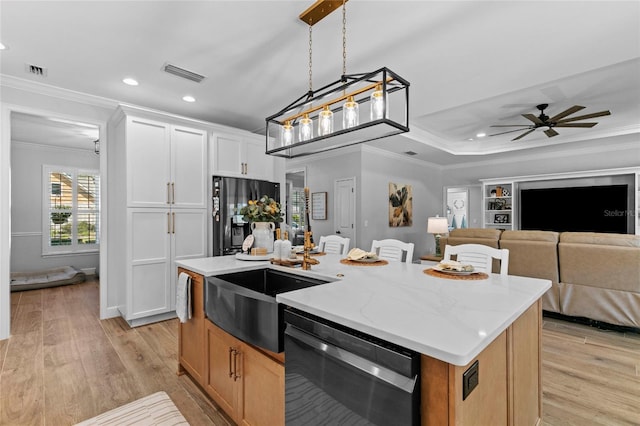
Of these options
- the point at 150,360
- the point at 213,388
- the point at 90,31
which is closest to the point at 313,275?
the point at 213,388

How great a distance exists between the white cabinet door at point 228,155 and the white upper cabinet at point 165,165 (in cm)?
14

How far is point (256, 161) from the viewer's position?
14.4 feet

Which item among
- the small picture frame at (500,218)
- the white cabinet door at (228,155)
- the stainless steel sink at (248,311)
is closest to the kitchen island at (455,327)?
the stainless steel sink at (248,311)

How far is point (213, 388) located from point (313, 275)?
3.10ft

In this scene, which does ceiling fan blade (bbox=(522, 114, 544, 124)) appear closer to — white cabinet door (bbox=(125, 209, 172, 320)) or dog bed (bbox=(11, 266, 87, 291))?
white cabinet door (bbox=(125, 209, 172, 320))

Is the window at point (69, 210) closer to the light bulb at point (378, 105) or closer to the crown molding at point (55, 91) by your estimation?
the crown molding at point (55, 91)

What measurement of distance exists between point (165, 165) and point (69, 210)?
386 cm

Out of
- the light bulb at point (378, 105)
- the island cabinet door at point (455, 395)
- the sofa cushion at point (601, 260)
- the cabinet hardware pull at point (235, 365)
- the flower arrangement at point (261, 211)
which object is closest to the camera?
the island cabinet door at point (455, 395)

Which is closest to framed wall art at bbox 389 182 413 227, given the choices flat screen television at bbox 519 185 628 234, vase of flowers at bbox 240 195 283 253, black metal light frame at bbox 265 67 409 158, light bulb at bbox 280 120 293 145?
flat screen television at bbox 519 185 628 234

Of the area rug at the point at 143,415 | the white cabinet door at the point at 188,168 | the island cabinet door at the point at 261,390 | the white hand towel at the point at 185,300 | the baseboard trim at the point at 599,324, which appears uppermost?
the white cabinet door at the point at 188,168

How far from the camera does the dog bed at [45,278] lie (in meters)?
4.86

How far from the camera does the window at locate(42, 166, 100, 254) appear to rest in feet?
18.9

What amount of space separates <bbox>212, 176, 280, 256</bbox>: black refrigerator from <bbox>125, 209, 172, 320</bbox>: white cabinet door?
556 mm

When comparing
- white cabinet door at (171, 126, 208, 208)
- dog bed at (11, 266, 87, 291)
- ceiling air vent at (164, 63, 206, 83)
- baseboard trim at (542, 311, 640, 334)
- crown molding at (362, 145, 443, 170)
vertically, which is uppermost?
ceiling air vent at (164, 63, 206, 83)
